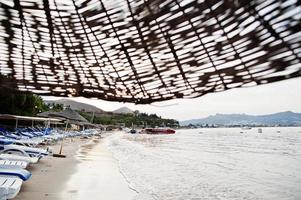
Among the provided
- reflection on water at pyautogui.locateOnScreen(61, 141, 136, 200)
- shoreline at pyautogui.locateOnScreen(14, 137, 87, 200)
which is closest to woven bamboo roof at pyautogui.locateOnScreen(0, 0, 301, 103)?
shoreline at pyautogui.locateOnScreen(14, 137, 87, 200)

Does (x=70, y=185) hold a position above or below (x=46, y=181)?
below

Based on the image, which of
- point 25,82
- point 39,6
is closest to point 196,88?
point 39,6

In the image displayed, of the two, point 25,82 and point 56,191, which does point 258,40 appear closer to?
point 25,82

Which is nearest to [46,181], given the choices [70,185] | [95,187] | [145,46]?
[70,185]

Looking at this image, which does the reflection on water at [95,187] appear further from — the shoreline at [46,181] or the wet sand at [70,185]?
the shoreline at [46,181]

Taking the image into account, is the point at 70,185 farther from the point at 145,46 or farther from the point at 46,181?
the point at 145,46

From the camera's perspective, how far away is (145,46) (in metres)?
1.55

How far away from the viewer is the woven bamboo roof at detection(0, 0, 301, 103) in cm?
113

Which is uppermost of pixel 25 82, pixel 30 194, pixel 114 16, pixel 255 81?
pixel 114 16

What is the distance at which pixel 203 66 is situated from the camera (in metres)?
1.43

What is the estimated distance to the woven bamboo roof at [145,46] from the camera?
1.13 metres

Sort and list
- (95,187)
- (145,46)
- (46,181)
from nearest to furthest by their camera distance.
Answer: (145,46)
(46,181)
(95,187)

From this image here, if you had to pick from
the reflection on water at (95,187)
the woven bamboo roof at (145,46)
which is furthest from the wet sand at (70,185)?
the woven bamboo roof at (145,46)

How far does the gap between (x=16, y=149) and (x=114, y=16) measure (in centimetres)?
1086
